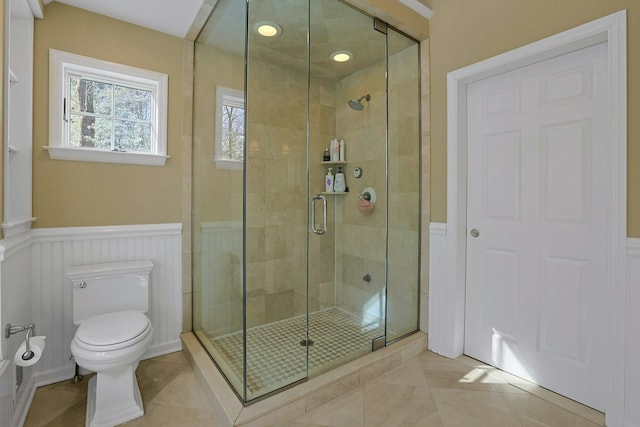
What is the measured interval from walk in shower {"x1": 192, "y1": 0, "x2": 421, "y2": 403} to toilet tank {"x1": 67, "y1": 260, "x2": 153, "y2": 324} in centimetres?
40

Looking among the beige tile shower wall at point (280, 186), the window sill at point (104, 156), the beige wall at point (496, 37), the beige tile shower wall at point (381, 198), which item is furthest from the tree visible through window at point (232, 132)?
the beige wall at point (496, 37)

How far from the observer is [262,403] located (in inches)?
62.4

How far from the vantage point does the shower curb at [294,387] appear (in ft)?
5.05

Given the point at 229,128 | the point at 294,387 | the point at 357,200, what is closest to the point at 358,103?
the point at 357,200

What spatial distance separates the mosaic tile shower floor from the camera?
1789 millimetres

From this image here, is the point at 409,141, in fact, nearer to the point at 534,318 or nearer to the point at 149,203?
the point at 534,318

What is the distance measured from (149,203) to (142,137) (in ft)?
1.67

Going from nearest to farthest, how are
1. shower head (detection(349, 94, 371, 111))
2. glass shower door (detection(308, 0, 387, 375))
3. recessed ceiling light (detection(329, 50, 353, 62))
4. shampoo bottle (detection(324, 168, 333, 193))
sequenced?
1. glass shower door (detection(308, 0, 387, 375))
2. recessed ceiling light (detection(329, 50, 353, 62))
3. shower head (detection(349, 94, 371, 111))
4. shampoo bottle (detection(324, 168, 333, 193))

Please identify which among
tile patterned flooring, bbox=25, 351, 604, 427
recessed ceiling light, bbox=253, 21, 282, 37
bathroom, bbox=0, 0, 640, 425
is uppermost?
recessed ceiling light, bbox=253, 21, 282, 37

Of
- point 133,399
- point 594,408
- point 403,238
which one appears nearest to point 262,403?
point 133,399

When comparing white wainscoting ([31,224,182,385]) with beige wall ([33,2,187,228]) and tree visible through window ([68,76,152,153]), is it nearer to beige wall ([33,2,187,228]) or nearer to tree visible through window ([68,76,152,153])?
beige wall ([33,2,187,228])

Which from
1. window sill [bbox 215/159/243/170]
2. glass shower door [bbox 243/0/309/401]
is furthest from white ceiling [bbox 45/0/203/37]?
window sill [bbox 215/159/243/170]

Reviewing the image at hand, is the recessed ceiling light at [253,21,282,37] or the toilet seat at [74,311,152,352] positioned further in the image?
the recessed ceiling light at [253,21,282,37]

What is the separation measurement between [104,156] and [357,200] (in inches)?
77.8
